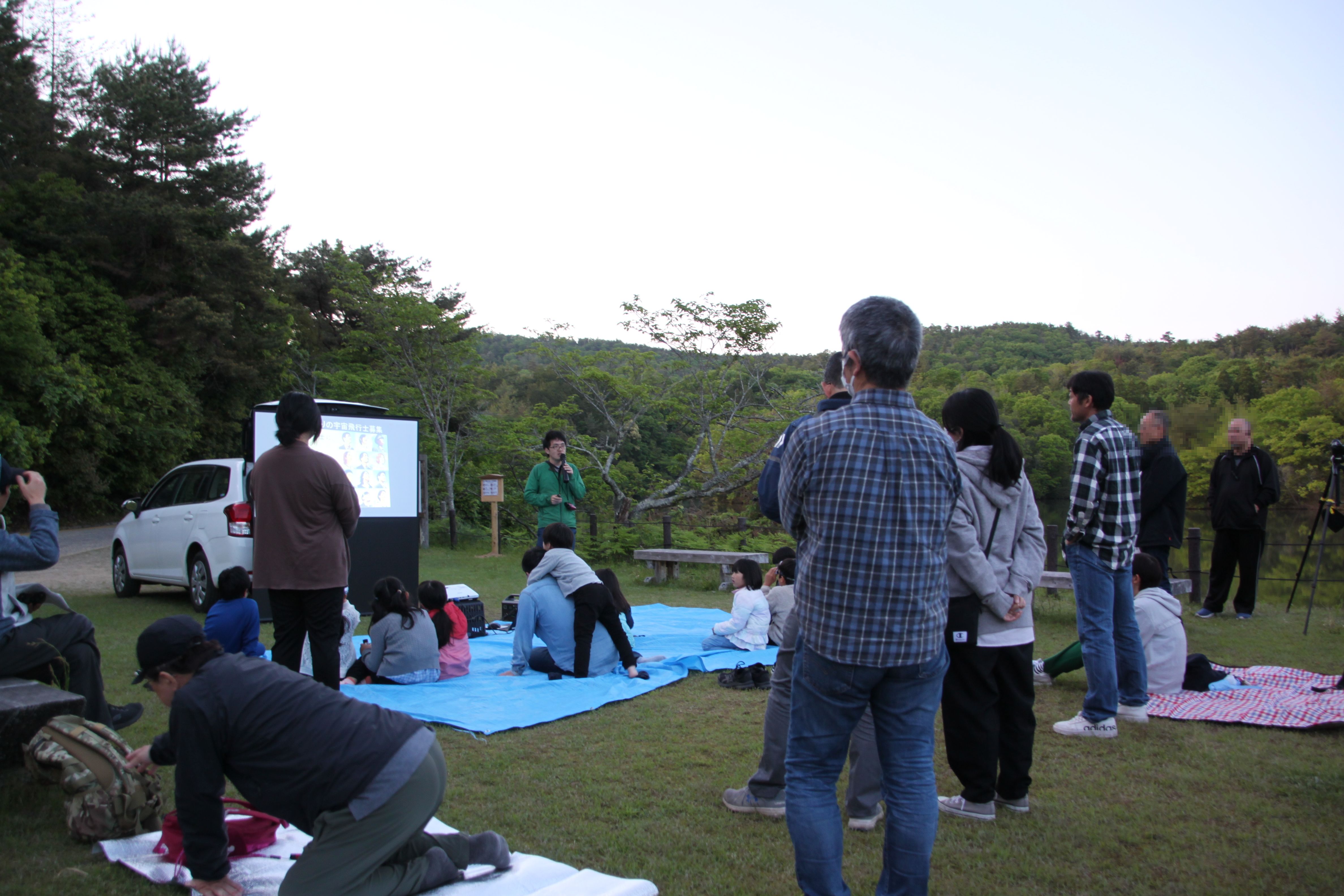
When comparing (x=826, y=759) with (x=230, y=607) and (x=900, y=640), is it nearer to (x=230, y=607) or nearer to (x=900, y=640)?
(x=900, y=640)

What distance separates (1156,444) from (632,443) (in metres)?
14.1

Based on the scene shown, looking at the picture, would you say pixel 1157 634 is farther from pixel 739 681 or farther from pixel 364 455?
pixel 364 455

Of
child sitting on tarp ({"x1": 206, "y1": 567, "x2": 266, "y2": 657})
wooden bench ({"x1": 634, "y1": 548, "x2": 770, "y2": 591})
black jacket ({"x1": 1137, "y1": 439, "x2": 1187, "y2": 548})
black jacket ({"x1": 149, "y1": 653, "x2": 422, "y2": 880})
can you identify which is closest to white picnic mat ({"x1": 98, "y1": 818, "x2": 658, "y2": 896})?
black jacket ({"x1": 149, "y1": 653, "x2": 422, "y2": 880})

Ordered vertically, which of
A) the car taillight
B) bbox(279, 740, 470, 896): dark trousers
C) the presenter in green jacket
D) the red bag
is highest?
the presenter in green jacket

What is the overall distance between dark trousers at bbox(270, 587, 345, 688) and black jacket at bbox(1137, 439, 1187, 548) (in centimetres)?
609

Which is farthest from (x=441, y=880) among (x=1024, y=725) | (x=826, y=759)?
(x=1024, y=725)

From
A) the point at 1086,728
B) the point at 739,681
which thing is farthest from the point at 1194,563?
the point at 739,681

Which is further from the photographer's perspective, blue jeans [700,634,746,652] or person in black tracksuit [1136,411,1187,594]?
person in black tracksuit [1136,411,1187,594]

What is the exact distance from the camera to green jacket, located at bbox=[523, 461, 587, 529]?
8344mm

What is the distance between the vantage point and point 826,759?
2.26 meters

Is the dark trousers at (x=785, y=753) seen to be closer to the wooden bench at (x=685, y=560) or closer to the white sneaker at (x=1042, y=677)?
the white sneaker at (x=1042, y=677)

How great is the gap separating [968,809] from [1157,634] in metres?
2.66

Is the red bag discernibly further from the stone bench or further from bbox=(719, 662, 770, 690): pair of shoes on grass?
bbox=(719, 662, 770, 690): pair of shoes on grass

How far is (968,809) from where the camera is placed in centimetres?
330
